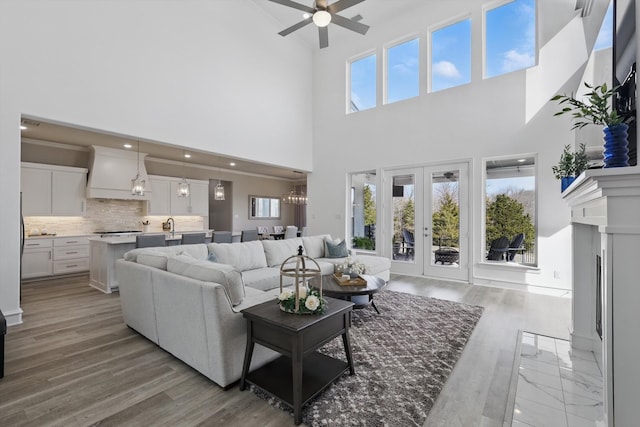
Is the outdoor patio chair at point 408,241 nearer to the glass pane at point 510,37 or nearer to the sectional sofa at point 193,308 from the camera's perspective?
the glass pane at point 510,37

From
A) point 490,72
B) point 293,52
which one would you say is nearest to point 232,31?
point 293,52

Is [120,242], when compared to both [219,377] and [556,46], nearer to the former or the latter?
[219,377]

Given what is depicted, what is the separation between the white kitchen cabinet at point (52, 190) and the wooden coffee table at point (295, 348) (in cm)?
668

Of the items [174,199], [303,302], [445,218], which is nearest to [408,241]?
[445,218]

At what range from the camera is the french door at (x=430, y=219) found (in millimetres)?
5742

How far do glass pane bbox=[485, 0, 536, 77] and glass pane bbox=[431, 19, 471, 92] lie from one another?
0.37m

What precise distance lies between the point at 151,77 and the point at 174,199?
407 cm

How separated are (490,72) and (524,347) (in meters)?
4.93

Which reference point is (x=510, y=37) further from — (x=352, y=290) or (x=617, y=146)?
(x=352, y=290)

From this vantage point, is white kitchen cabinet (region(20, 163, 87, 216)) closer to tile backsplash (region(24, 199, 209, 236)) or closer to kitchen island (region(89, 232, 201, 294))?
tile backsplash (region(24, 199, 209, 236))

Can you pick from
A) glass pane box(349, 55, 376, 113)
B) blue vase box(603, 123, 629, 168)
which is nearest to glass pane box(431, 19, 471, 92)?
glass pane box(349, 55, 376, 113)

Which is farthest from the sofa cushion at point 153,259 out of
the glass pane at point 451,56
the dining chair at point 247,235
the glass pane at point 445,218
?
the glass pane at point 451,56

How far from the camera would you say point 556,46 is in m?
4.81

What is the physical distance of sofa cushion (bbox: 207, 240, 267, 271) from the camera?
13.8ft
